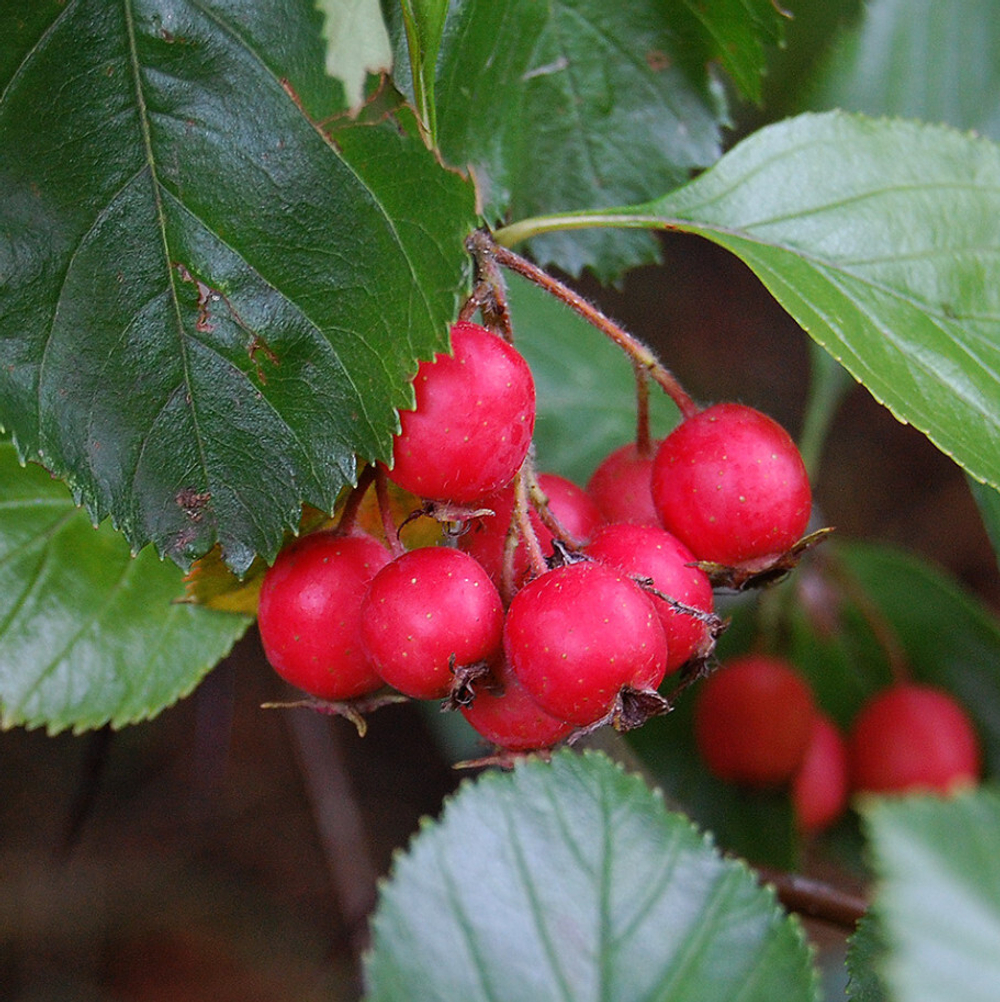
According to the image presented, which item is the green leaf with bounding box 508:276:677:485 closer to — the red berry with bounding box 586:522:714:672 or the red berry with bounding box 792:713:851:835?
the red berry with bounding box 792:713:851:835

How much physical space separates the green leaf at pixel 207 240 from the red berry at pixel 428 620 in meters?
0.07

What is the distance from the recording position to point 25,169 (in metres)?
0.62

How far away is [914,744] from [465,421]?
36.4 inches

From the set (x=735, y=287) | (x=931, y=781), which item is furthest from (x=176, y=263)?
(x=735, y=287)

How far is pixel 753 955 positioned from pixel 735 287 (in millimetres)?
1856

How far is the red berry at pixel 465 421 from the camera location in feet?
1.97

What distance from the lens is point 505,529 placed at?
2.30 feet

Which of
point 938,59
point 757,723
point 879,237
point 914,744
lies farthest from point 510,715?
point 938,59

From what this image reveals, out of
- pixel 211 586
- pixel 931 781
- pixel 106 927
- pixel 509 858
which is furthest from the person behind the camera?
pixel 106 927

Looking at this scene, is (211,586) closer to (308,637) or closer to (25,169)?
(308,637)

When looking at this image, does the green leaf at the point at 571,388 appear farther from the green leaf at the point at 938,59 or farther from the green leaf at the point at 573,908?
the green leaf at the point at 573,908

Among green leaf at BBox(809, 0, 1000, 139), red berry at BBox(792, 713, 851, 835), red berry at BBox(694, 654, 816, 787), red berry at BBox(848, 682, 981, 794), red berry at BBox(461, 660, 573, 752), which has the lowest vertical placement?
red berry at BBox(792, 713, 851, 835)

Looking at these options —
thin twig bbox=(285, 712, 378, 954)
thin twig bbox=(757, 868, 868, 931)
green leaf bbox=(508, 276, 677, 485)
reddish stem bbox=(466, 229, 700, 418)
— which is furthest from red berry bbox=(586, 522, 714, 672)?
thin twig bbox=(285, 712, 378, 954)

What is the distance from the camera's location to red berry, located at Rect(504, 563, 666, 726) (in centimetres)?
58
